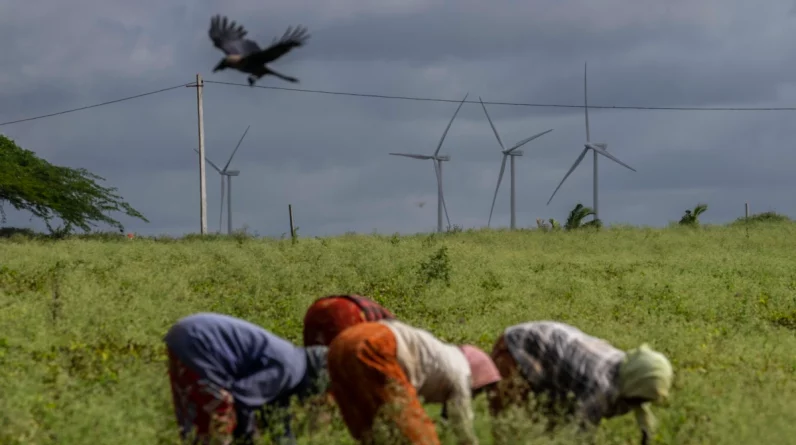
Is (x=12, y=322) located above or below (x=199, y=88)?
below

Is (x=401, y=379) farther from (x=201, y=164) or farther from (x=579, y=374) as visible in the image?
(x=201, y=164)

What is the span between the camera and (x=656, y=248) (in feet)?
96.0

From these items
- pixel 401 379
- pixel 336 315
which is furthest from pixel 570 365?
pixel 336 315

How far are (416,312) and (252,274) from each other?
14.7ft

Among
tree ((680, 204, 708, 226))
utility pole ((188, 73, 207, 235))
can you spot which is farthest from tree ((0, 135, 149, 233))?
tree ((680, 204, 708, 226))

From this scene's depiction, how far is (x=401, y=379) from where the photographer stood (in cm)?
612

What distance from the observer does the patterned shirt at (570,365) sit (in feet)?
21.3

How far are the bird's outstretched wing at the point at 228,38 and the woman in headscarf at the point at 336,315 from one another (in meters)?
2.35

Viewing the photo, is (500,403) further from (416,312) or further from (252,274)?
(252,274)

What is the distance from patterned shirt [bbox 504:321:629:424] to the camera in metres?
6.50

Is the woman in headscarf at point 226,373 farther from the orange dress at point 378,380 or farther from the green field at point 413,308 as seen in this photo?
the green field at point 413,308

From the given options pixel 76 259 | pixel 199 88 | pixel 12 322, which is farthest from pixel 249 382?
pixel 199 88

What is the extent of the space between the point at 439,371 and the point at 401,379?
0.26 m

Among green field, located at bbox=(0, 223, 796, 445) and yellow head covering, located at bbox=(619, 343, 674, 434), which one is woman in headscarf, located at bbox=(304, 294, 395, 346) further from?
yellow head covering, located at bbox=(619, 343, 674, 434)
